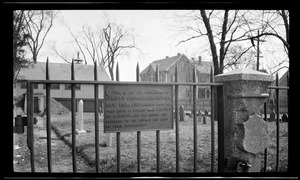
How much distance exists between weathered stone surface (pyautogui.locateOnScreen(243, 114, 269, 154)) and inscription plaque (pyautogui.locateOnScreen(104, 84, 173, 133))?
3.66 feet

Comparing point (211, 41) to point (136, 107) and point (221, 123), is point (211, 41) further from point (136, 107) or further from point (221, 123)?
point (136, 107)

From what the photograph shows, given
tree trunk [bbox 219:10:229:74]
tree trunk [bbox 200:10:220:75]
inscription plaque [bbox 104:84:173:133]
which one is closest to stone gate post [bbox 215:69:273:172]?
inscription plaque [bbox 104:84:173:133]

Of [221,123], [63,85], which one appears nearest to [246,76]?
[221,123]

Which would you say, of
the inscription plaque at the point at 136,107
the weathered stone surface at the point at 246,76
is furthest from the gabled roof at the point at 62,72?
the weathered stone surface at the point at 246,76

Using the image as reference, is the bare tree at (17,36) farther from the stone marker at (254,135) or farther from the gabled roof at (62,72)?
the gabled roof at (62,72)

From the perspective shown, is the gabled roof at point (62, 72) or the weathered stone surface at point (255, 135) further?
the gabled roof at point (62, 72)

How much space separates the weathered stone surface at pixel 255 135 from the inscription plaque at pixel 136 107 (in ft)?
3.66

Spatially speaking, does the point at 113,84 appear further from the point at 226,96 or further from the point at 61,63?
the point at 61,63

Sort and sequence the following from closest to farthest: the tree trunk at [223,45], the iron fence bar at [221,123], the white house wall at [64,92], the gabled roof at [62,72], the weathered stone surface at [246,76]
Answer: the weathered stone surface at [246,76], the iron fence bar at [221,123], the tree trunk at [223,45], the white house wall at [64,92], the gabled roof at [62,72]

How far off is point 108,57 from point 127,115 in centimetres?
3218

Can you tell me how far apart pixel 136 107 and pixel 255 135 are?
1775 millimetres

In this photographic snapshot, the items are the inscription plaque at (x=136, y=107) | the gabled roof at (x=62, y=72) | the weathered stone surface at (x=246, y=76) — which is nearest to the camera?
the inscription plaque at (x=136, y=107)

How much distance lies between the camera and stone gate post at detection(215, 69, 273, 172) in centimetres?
293

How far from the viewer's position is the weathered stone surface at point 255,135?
2939mm
